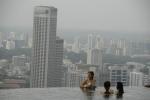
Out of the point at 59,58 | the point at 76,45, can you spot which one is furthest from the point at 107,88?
the point at 59,58

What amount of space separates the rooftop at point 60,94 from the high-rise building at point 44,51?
185 inches

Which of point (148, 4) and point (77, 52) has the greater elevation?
point (148, 4)

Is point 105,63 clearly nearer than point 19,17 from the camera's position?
Yes

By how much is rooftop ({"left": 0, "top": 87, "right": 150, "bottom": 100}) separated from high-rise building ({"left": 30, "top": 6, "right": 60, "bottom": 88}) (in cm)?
469

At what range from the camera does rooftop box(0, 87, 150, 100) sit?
3763mm

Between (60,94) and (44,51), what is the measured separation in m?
5.49

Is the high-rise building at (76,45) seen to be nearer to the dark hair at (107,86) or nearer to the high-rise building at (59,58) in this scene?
the high-rise building at (59,58)

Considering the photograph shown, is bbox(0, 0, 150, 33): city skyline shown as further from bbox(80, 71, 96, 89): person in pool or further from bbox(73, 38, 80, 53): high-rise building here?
bbox(80, 71, 96, 89): person in pool

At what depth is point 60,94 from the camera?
4035 millimetres

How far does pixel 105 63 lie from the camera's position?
9234 millimetres

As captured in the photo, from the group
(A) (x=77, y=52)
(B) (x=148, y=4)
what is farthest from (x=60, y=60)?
(B) (x=148, y=4)

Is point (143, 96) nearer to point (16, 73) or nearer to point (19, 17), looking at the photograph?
point (16, 73)

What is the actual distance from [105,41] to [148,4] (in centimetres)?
188

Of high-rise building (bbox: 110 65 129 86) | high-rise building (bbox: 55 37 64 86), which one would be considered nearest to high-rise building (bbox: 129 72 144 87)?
high-rise building (bbox: 110 65 129 86)
